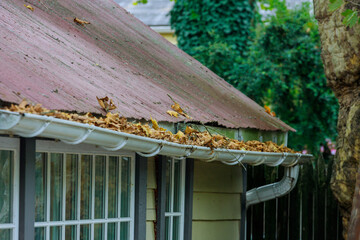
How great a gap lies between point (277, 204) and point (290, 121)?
548 centimetres

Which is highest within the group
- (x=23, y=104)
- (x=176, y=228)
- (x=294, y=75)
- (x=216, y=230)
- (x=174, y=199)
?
(x=294, y=75)

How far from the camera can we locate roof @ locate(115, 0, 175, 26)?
63.7 feet

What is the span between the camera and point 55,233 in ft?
16.6

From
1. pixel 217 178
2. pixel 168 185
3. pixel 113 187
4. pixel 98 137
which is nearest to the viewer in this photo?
pixel 98 137

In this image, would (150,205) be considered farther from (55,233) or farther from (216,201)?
(216,201)

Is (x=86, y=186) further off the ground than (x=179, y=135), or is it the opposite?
(x=179, y=135)

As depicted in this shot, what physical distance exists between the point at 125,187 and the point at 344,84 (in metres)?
3.25

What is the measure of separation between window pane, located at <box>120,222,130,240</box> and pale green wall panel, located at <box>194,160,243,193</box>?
1639 mm

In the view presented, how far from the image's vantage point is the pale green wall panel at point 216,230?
286 inches

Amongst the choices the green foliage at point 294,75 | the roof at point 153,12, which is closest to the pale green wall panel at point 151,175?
the green foliage at point 294,75

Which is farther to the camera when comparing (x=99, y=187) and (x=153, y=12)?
(x=153, y=12)

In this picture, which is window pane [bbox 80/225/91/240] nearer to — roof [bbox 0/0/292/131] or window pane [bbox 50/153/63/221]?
window pane [bbox 50/153/63/221]

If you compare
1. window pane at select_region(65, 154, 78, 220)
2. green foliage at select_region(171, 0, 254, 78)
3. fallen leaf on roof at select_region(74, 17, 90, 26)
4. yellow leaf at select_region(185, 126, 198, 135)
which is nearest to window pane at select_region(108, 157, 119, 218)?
window pane at select_region(65, 154, 78, 220)

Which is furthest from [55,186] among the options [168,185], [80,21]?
[80,21]
